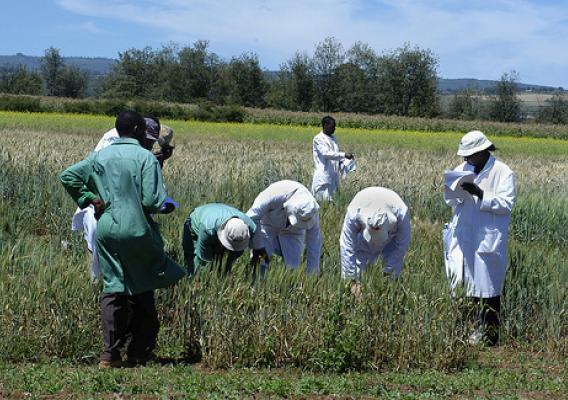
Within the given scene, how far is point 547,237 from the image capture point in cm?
1323

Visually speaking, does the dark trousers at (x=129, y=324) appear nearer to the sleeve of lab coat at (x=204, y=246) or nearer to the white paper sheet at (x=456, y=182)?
the sleeve of lab coat at (x=204, y=246)

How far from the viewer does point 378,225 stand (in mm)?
8203

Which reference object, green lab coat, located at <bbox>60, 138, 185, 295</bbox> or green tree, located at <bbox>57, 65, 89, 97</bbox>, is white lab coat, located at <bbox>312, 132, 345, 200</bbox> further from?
green tree, located at <bbox>57, 65, 89, 97</bbox>

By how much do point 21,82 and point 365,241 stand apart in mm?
98880

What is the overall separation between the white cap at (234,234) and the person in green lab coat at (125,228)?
1.91ft

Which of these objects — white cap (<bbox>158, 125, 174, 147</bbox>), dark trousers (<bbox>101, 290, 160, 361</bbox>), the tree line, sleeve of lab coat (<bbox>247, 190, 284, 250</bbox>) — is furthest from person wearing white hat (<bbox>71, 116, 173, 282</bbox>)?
the tree line

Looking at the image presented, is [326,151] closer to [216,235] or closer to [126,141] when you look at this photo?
[216,235]

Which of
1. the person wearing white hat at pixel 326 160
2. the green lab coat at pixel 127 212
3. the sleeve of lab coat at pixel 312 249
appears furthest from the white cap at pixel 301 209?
the person wearing white hat at pixel 326 160

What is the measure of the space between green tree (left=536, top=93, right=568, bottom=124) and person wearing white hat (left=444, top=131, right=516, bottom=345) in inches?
3560

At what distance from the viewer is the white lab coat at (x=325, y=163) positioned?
51.9ft

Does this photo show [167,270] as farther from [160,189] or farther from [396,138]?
[396,138]

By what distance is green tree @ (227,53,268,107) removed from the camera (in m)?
99.0

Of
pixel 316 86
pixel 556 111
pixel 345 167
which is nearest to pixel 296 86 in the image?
pixel 316 86

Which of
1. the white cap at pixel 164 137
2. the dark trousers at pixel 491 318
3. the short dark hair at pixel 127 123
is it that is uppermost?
the short dark hair at pixel 127 123
